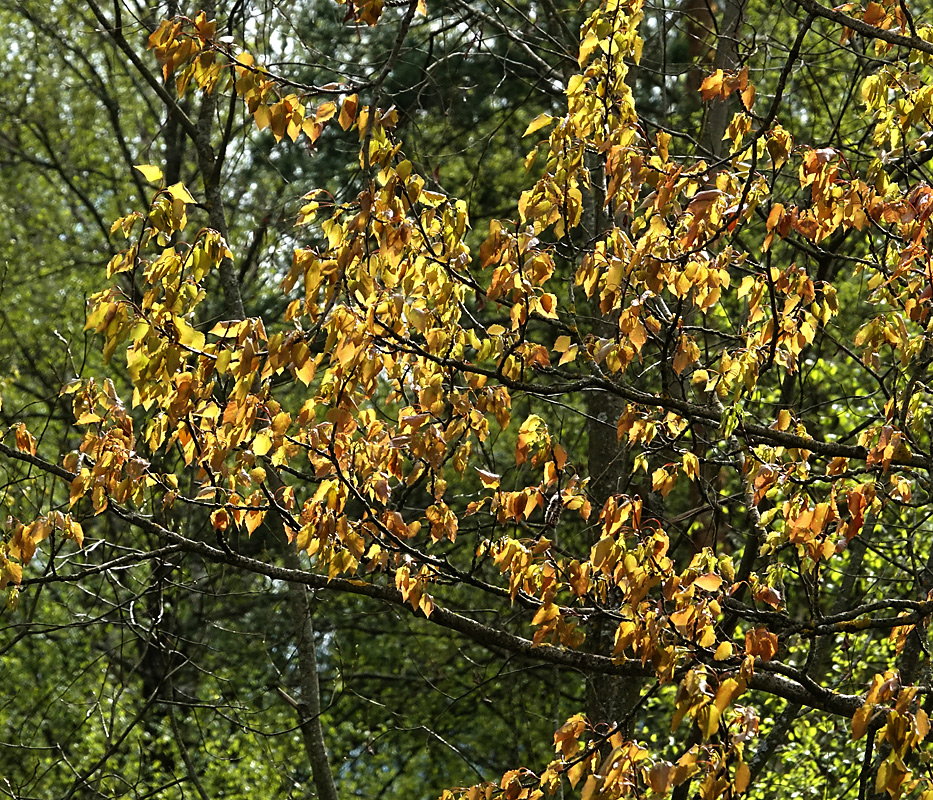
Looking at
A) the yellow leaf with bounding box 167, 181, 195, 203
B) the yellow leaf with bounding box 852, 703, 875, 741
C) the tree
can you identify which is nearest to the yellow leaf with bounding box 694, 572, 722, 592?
the tree

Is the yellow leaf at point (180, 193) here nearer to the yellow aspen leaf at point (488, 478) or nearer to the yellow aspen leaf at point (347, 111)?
the yellow aspen leaf at point (347, 111)

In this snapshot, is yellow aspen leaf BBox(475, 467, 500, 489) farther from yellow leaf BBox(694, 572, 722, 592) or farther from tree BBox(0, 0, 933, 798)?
yellow leaf BBox(694, 572, 722, 592)

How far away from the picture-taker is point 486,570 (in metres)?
11.8

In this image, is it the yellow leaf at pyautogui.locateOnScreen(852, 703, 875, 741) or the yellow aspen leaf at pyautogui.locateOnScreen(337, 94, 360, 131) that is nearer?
the yellow leaf at pyautogui.locateOnScreen(852, 703, 875, 741)

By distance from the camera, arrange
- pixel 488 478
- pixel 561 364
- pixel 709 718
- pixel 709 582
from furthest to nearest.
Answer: pixel 561 364
pixel 488 478
pixel 709 582
pixel 709 718

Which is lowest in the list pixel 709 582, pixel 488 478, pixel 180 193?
pixel 709 582

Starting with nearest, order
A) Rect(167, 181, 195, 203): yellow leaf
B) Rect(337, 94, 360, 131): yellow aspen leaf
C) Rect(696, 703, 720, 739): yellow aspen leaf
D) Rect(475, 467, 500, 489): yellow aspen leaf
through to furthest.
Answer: Rect(696, 703, 720, 739): yellow aspen leaf < Rect(167, 181, 195, 203): yellow leaf < Rect(337, 94, 360, 131): yellow aspen leaf < Rect(475, 467, 500, 489): yellow aspen leaf

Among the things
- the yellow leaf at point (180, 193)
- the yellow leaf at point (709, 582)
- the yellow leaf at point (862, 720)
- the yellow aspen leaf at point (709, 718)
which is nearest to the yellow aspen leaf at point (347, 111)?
the yellow leaf at point (180, 193)

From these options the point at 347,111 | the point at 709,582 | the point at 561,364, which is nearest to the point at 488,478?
the point at 561,364

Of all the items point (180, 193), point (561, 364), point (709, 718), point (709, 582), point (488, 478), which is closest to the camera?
point (709, 718)

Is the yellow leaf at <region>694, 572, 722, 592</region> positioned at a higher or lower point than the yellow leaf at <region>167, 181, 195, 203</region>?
lower

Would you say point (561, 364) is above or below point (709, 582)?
above

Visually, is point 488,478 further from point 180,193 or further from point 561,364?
point 180,193

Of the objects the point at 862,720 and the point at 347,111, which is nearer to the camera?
the point at 862,720
